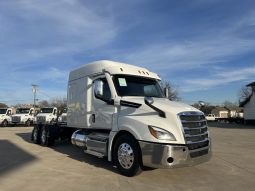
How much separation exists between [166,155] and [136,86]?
287 cm

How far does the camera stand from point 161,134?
8062 mm

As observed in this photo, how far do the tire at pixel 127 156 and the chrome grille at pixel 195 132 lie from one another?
4.09ft

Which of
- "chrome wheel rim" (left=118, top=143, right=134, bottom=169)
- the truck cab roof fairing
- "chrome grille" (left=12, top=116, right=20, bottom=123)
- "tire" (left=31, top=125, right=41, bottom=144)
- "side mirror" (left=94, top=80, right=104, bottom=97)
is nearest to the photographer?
"chrome wheel rim" (left=118, top=143, right=134, bottom=169)

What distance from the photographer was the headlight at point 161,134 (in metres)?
8.01

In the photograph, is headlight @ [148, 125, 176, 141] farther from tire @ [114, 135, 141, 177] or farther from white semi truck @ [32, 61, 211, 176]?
tire @ [114, 135, 141, 177]

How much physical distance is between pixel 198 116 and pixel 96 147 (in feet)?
10.5

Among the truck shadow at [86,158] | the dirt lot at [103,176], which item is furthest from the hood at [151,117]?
the truck shadow at [86,158]

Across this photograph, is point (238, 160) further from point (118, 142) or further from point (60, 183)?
point (60, 183)

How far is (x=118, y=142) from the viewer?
907 centimetres

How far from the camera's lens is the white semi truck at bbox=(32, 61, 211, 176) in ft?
26.4

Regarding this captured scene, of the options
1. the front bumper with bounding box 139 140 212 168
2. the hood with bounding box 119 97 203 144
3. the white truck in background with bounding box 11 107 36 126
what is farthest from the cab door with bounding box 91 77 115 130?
the white truck in background with bounding box 11 107 36 126

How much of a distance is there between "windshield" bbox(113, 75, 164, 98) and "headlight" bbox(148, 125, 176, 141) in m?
1.86

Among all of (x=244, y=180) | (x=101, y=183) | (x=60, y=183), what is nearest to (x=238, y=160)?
(x=244, y=180)

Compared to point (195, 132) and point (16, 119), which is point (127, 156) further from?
point (16, 119)
